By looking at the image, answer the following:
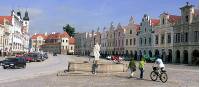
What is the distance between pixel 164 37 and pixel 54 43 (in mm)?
110401

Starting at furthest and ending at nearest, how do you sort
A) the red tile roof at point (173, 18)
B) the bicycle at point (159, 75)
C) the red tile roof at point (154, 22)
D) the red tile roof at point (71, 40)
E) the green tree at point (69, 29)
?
1. the green tree at point (69, 29)
2. the red tile roof at point (71, 40)
3. the red tile roof at point (154, 22)
4. the red tile roof at point (173, 18)
5. the bicycle at point (159, 75)

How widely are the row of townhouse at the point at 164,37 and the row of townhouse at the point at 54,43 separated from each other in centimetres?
6374

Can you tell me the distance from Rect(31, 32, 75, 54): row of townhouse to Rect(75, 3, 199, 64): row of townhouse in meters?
63.7

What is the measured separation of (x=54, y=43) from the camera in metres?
180

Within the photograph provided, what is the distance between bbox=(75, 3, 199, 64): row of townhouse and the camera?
63781mm

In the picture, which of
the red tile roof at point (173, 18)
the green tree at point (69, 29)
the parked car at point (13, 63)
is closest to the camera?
the parked car at point (13, 63)

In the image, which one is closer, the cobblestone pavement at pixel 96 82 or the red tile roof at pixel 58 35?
the cobblestone pavement at pixel 96 82

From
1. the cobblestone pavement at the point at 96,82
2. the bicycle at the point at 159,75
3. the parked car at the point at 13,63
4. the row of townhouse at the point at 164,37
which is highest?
the row of townhouse at the point at 164,37

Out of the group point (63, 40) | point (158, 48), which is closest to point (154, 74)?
point (158, 48)

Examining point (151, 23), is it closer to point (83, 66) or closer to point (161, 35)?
point (161, 35)

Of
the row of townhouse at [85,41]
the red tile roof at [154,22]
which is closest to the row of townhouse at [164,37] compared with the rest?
the red tile roof at [154,22]

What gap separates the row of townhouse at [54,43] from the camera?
17020 centimetres

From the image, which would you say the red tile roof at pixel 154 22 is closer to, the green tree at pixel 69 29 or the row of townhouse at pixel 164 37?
the row of townhouse at pixel 164 37

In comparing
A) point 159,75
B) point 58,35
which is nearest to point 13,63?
point 159,75
